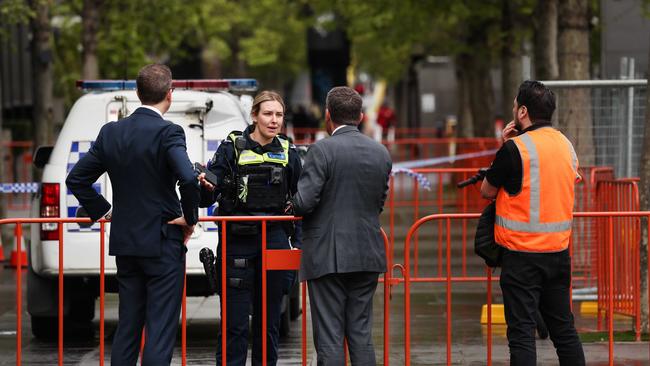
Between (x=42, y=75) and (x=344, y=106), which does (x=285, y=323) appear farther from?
(x=42, y=75)

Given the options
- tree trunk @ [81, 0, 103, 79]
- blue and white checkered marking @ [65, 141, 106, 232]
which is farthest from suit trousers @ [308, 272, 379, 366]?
tree trunk @ [81, 0, 103, 79]

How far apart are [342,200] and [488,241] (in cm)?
94

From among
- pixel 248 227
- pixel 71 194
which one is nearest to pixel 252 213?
pixel 248 227

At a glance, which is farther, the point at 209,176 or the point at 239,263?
the point at 239,263

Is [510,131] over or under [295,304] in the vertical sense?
over

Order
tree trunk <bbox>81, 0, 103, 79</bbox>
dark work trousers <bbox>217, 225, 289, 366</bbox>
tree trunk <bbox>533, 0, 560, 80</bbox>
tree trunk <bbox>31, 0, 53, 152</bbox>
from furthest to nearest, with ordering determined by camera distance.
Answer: tree trunk <bbox>81, 0, 103, 79</bbox> → tree trunk <bbox>31, 0, 53, 152</bbox> → tree trunk <bbox>533, 0, 560, 80</bbox> → dark work trousers <bbox>217, 225, 289, 366</bbox>

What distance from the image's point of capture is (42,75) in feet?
76.2

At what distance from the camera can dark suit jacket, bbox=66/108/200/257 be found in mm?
7824

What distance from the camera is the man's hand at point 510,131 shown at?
27.7ft

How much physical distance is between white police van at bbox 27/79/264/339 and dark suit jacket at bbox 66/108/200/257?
2.99 metres

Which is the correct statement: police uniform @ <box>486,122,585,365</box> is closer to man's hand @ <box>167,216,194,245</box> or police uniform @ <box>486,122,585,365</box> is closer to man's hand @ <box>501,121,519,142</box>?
man's hand @ <box>501,121,519,142</box>

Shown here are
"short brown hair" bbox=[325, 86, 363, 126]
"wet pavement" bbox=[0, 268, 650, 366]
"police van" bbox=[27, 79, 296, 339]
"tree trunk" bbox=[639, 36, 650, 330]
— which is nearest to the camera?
"short brown hair" bbox=[325, 86, 363, 126]

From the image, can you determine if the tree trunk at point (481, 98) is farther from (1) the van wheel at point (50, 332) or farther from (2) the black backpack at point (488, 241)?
(2) the black backpack at point (488, 241)

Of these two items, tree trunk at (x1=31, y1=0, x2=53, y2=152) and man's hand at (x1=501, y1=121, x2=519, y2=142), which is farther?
tree trunk at (x1=31, y1=0, x2=53, y2=152)
